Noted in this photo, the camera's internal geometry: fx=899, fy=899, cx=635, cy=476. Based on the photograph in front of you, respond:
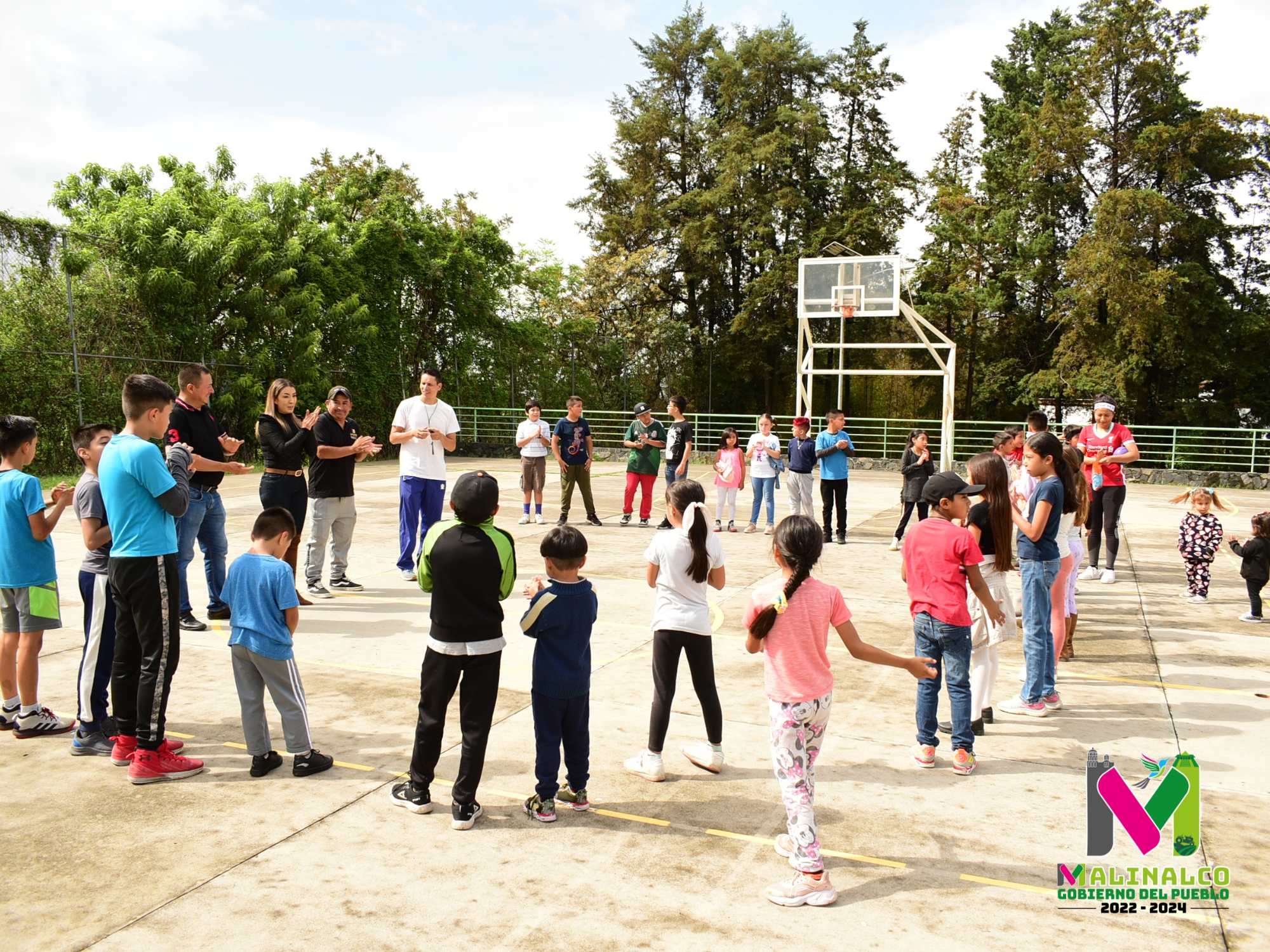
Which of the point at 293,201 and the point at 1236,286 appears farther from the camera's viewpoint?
the point at 1236,286

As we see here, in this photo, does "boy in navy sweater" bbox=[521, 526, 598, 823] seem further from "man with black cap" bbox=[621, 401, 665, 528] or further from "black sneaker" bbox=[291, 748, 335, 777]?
"man with black cap" bbox=[621, 401, 665, 528]

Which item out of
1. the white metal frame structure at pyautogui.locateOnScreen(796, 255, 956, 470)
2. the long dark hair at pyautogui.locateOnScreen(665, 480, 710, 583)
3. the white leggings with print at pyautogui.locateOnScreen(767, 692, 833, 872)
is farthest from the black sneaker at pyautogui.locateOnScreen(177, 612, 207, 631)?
the white metal frame structure at pyautogui.locateOnScreen(796, 255, 956, 470)

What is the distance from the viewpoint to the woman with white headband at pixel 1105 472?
864 cm

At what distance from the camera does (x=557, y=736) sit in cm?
368

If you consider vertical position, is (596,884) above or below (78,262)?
below

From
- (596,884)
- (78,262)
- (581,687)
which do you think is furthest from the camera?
(78,262)

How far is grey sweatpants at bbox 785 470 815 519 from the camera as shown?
11336 millimetres

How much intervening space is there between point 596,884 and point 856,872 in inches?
37.9

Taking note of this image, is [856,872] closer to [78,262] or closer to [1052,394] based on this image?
[78,262]

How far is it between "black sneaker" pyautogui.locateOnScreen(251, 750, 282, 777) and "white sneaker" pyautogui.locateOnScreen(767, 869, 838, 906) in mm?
2331

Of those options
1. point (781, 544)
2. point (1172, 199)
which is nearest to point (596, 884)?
point (781, 544)

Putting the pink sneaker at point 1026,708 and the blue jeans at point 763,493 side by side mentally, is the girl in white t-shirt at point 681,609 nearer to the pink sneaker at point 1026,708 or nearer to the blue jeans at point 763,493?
the pink sneaker at point 1026,708

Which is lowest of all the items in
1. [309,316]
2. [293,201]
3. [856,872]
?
[856,872]

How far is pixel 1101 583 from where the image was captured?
903cm
